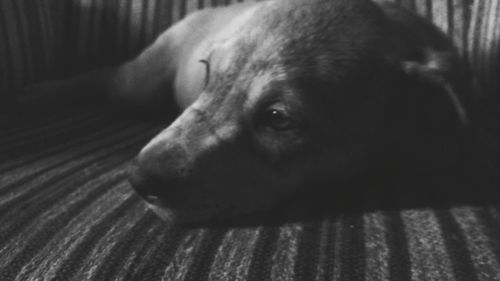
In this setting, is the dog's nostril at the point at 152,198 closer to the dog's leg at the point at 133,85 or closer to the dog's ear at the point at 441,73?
the dog's ear at the point at 441,73

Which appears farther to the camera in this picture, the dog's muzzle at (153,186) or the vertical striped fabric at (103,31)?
the vertical striped fabric at (103,31)

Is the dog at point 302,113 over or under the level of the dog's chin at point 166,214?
over

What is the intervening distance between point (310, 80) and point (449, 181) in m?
0.41

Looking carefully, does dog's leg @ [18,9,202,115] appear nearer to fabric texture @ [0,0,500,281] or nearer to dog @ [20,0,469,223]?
fabric texture @ [0,0,500,281]

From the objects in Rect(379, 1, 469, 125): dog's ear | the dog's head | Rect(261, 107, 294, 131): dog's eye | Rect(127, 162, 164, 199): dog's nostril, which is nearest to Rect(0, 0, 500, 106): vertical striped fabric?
Rect(379, 1, 469, 125): dog's ear

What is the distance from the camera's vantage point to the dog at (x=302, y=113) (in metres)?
1.19

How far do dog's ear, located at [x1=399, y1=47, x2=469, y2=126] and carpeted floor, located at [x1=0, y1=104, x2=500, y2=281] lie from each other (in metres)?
0.19

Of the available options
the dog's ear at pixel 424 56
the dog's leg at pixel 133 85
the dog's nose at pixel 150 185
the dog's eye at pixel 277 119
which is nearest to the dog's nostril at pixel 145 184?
the dog's nose at pixel 150 185

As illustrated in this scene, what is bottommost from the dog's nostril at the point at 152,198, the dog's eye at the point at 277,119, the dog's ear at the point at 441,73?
the dog's nostril at the point at 152,198

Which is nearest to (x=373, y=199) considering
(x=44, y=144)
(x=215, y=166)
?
(x=215, y=166)

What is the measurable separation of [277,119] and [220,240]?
311 millimetres

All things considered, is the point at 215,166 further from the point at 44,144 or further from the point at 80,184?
the point at 44,144

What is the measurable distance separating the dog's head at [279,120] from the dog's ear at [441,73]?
0.04 m

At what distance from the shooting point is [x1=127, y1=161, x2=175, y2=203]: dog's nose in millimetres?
1157
